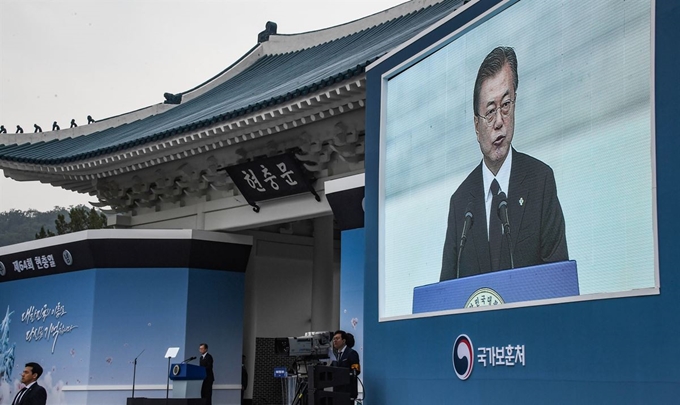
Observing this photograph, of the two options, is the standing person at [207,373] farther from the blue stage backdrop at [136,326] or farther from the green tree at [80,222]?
the green tree at [80,222]

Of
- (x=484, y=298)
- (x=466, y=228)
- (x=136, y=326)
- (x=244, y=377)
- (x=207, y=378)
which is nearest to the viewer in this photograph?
(x=484, y=298)

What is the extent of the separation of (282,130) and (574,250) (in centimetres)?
812

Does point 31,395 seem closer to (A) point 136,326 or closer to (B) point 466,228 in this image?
(B) point 466,228

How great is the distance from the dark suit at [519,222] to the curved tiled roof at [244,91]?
598cm

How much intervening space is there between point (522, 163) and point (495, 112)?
68cm

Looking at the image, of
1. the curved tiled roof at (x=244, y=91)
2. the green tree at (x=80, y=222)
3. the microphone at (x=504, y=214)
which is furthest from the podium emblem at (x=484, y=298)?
the green tree at (x=80, y=222)

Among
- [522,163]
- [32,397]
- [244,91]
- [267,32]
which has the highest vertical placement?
[267,32]

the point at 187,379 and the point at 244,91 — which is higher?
the point at 244,91

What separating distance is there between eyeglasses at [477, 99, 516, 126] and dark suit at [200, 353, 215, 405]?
798cm

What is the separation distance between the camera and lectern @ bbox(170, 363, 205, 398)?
45.3 ft

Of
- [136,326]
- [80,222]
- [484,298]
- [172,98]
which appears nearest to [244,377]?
[136,326]

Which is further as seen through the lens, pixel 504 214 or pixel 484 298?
pixel 484 298

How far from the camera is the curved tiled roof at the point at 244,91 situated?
15633 millimetres

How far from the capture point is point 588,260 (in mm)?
6691
